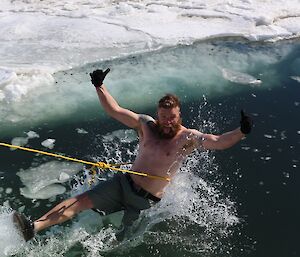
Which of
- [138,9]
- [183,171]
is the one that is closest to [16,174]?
[183,171]

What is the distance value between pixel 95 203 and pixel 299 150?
247 cm

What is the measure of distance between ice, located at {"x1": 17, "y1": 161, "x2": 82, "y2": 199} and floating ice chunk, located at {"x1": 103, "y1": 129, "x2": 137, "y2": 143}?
1.85ft

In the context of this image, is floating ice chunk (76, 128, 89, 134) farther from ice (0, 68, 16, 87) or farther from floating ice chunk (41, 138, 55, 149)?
ice (0, 68, 16, 87)

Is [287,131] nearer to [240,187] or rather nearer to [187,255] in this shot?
[240,187]

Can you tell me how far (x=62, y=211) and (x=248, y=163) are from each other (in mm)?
2149

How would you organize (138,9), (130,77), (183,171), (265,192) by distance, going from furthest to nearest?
(138,9) → (130,77) → (183,171) → (265,192)

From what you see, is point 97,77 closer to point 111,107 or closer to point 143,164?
point 111,107

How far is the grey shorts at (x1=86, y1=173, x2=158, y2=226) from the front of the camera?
4.08m

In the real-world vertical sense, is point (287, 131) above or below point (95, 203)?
below

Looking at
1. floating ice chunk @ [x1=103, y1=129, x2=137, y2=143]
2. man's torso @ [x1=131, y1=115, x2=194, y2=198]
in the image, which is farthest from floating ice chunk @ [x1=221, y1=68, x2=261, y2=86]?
man's torso @ [x1=131, y1=115, x2=194, y2=198]

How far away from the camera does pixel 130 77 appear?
23.0 feet

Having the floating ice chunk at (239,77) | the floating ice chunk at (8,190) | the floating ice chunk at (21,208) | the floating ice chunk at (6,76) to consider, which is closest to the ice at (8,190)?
the floating ice chunk at (8,190)

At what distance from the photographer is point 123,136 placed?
5680 millimetres

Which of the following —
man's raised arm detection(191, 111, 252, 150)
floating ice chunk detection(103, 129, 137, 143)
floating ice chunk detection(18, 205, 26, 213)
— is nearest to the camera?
man's raised arm detection(191, 111, 252, 150)
